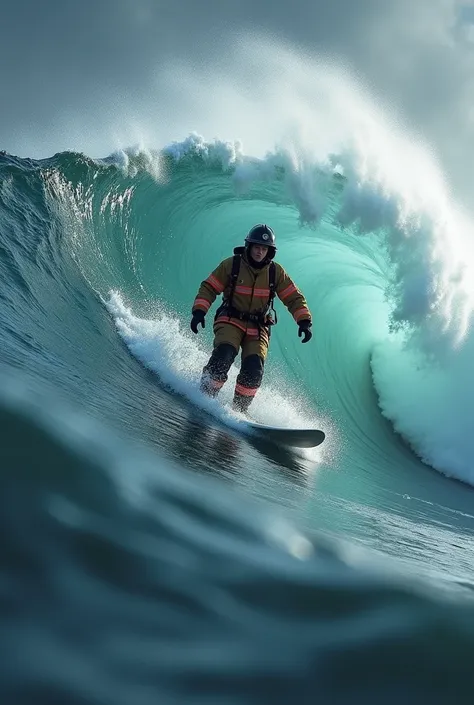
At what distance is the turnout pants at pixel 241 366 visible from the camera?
670 cm

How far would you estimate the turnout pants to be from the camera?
264 inches

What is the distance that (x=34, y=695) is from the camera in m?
1.25

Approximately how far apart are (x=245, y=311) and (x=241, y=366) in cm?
60

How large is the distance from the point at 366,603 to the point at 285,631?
30cm

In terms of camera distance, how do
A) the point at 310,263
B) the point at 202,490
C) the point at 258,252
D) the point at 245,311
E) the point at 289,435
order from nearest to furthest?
the point at 202,490 < the point at 289,435 < the point at 258,252 < the point at 245,311 < the point at 310,263

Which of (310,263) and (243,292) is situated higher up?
(310,263)

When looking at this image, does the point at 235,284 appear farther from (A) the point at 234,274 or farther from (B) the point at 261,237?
(B) the point at 261,237

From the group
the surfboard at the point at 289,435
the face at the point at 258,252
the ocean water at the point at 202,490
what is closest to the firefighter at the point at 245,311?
the face at the point at 258,252

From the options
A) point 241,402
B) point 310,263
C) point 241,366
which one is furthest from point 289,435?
point 310,263

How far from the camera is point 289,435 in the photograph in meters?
6.20

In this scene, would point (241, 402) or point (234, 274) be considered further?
point (234, 274)

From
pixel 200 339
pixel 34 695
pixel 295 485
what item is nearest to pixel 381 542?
pixel 295 485

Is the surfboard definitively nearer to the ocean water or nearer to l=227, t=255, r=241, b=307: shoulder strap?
the ocean water

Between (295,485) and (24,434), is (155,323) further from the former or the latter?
(24,434)
